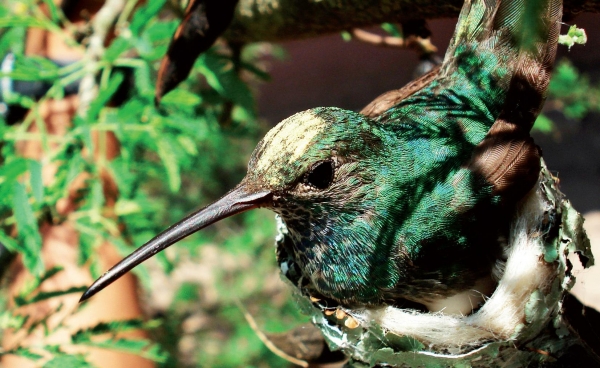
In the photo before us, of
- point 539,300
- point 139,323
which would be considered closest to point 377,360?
point 539,300

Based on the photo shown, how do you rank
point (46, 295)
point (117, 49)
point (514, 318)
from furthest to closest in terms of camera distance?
point (117, 49), point (46, 295), point (514, 318)

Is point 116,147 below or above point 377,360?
above

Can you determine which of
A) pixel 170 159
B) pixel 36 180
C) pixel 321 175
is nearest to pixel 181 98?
pixel 170 159

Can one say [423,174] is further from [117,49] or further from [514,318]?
[117,49]

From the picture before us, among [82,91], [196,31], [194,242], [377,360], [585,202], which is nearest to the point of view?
[377,360]

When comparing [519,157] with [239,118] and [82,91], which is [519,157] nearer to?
[82,91]

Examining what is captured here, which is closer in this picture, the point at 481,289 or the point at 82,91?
the point at 481,289
